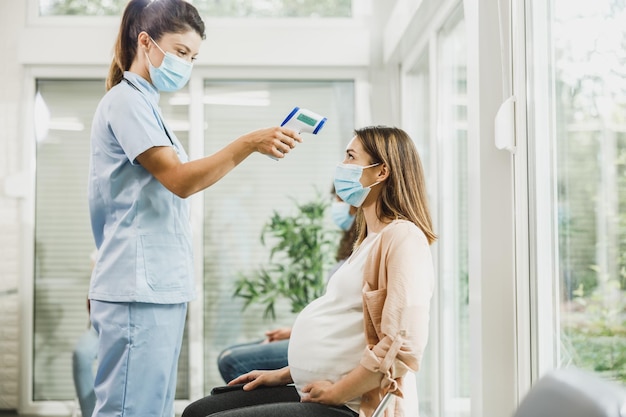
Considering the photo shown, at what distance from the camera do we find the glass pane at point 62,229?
3686 millimetres

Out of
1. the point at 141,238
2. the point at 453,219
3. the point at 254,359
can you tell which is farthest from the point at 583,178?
the point at 254,359

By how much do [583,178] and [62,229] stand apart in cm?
295

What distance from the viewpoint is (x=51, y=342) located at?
12.1 feet

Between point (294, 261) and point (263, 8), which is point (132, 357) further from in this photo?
point (263, 8)

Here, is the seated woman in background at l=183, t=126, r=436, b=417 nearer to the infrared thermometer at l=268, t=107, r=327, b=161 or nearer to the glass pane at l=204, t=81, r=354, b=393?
the infrared thermometer at l=268, t=107, r=327, b=161

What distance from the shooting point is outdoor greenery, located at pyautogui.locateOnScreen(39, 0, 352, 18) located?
371cm

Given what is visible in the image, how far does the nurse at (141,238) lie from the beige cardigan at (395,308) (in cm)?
34

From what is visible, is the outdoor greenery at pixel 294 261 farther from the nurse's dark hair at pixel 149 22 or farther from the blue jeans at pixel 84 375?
the nurse's dark hair at pixel 149 22

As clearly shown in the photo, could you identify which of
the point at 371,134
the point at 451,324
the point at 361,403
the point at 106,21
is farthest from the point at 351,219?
the point at 106,21

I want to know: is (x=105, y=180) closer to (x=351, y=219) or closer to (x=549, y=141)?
(x=549, y=141)

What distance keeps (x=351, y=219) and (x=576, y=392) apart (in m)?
2.01

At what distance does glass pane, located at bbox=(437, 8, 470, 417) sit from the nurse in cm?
109

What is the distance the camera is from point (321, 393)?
1.47 metres

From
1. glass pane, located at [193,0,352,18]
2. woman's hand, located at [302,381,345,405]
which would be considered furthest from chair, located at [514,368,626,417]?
glass pane, located at [193,0,352,18]
